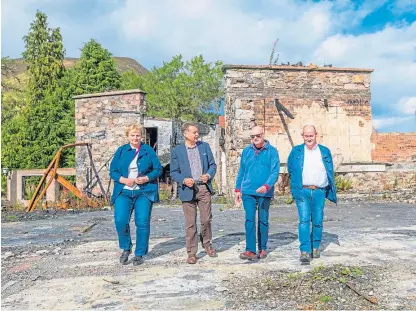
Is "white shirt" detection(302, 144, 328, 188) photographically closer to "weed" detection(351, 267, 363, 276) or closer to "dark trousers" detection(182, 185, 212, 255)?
"weed" detection(351, 267, 363, 276)

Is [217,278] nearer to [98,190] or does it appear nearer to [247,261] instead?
[247,261]

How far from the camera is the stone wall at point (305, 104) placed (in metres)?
15.2

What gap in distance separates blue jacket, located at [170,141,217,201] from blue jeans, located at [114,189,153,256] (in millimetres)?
466

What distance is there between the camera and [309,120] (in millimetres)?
15773

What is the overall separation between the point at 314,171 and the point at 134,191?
2.30 metres

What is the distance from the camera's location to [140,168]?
6066mm

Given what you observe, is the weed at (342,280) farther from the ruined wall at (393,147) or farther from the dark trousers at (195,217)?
the ruined wall at (393,147)

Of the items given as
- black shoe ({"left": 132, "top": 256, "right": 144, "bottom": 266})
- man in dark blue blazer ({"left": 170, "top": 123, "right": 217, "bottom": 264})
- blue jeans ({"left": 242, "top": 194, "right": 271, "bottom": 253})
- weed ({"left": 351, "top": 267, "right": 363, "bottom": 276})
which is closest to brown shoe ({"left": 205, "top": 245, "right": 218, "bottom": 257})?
man in dark blue blazer ({"left": 170, "top": 123, "right": 217, "bottom": 264})

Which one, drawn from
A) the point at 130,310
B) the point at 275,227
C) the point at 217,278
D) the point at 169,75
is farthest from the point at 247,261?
the point at 169,75

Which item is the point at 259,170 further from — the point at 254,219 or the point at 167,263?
the point at 167,263

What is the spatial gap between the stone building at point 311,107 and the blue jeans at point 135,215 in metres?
8.86

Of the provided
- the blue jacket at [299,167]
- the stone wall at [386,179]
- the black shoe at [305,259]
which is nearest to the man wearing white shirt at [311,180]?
the blue jacket at [299,167]

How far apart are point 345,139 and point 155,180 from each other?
11187mm

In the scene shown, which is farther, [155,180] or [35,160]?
[35,160]
